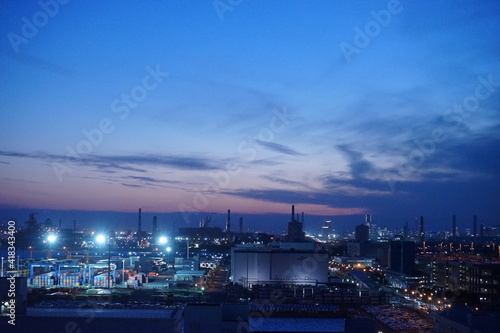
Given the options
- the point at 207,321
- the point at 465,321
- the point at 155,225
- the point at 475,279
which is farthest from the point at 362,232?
the point at 207,321

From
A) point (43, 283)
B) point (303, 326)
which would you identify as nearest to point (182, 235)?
point (43, 283)

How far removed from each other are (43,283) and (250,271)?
17.0 feet

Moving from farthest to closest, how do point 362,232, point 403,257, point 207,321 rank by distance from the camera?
point 362,232, point 403,257, point 207,321

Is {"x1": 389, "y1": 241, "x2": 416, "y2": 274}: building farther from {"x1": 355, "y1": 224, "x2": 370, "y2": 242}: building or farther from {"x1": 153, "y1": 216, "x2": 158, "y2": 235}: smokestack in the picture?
{"x1": 153, "y1": 216, "x2": 158, "y2": 235}: smokestack

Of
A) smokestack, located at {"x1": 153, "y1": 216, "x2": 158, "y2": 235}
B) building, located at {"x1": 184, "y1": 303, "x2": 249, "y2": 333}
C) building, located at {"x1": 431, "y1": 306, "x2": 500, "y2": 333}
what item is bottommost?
smokestack, located at {"x1": 153, "y1": 216, "x2": 158, "y2": 235}

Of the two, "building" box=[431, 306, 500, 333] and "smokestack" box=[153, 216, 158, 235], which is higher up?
"building" box=[431, 306, 500, 333]

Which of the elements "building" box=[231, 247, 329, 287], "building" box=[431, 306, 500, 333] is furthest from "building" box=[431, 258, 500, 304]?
"building" box=[431, 306, 500, 333]

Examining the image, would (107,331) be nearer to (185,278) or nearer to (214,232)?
(185,278)

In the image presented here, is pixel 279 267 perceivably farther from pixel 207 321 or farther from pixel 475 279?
pixel 207 321

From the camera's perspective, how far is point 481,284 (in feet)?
28.5

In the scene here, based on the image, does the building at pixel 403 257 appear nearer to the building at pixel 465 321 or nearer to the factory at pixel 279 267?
the factory at pixel 279 267

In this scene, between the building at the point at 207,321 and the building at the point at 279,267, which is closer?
the building at the point at 207,321

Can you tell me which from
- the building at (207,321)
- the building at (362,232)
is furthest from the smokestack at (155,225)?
the building at (207,321)

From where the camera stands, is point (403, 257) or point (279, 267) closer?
point (279, 267)
